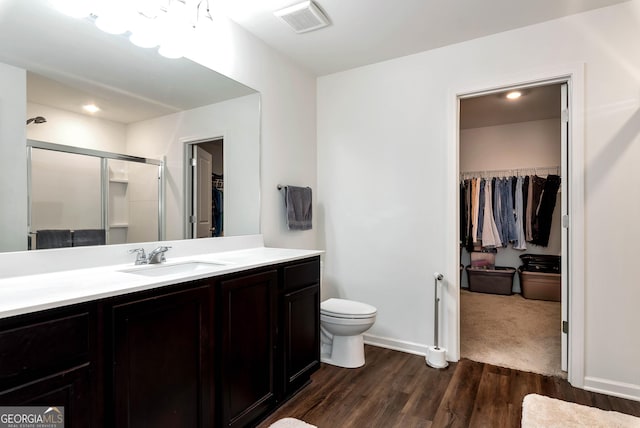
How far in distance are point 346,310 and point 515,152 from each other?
13.0 ft

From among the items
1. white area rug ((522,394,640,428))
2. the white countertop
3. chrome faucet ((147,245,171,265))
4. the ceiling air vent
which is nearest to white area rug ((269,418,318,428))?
the white countertop

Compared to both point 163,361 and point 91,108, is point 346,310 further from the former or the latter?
point 91,108

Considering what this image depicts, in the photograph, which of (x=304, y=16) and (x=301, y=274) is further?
(x=304, y=16)

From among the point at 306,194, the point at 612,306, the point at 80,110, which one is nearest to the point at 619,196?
the point at 612,306

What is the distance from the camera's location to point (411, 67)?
2.83m

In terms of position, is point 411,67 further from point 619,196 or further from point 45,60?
point 45,60

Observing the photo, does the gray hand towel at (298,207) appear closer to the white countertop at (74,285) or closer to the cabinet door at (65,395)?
the white countertop at (74,285)

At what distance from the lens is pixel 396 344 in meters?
2.88

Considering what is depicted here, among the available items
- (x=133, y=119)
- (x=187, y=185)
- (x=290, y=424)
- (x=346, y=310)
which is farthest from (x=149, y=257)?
(x=346, y=310)

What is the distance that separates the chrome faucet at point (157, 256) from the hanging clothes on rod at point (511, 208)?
14.2ft

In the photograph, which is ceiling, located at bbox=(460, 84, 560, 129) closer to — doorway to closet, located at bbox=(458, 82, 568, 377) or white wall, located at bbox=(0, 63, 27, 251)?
Result: doorway to closet, located at bbox=(458, 82, 568, 377)

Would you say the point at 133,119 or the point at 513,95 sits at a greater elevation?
the point at 513,95

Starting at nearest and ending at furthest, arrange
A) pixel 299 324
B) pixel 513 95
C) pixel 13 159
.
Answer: pixel 13 159 < pixel 299 324 < pixel 513 95

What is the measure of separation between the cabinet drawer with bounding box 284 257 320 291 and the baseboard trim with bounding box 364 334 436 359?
42.8 inches
